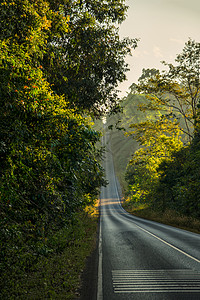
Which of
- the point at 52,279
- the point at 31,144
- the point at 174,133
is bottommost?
the point at 52,279

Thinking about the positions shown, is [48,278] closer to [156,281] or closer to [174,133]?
[156,281]

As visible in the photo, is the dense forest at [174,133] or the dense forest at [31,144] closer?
the dense forest at [31,144]

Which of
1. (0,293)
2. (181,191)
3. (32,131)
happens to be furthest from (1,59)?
(181,191)

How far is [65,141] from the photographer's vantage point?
4.91 m

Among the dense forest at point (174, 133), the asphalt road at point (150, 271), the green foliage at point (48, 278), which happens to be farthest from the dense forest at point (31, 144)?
the dense forest at point (174, 133)

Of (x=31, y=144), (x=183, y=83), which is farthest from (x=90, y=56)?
(x=183, y=83)

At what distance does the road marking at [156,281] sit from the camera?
5496mm

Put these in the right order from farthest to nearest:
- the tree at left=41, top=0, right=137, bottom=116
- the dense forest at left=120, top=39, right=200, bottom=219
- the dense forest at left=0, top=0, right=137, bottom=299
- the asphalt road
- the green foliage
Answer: the dense forest at left=120, top=39, right=200, bottom=219
the tree at left=41, top=0, right=137, bottom=116
the asphalt road
the green foliage
the dense forest at left=0, top=0, right=137, bottom=299

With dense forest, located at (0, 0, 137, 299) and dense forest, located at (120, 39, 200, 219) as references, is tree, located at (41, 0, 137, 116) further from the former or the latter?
dense forest, located at (120, 39, 200, 219)

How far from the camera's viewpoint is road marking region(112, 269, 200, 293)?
5496 millimetres

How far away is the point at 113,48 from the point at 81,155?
7041 mm

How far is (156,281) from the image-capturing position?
5.98 meters

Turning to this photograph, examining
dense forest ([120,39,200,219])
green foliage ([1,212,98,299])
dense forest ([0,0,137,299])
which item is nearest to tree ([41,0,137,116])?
dense forest ([0,0,137,299])

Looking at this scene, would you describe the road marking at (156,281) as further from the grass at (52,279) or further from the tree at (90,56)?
the tree at (90,56)
